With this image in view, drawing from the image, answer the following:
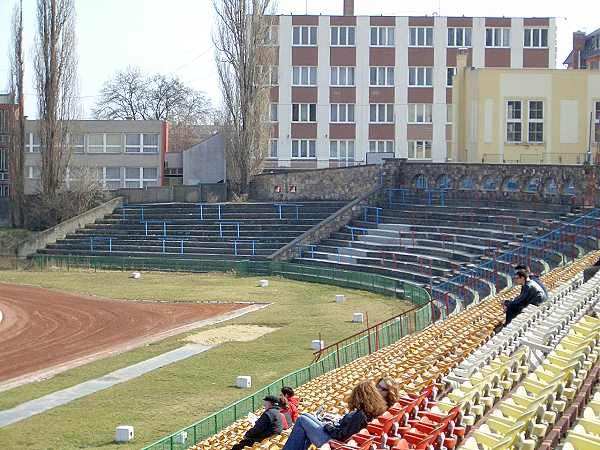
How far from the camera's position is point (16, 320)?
3544cm

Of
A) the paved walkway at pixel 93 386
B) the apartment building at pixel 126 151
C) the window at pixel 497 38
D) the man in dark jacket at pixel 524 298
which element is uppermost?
the window at pixel 497 38

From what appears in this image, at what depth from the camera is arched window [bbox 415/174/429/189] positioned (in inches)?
2056

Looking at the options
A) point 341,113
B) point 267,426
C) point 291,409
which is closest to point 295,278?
point 341,113

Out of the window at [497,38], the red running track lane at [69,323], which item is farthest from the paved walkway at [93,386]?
the window at [497,38]

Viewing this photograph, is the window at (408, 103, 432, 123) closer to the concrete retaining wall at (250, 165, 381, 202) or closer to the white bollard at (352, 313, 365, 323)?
the concrete retaining wall at (250, 165, 381, 202)

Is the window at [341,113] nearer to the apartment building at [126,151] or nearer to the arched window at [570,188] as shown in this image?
the apartment building at [126,151]

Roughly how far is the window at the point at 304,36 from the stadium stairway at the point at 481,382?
165 feet

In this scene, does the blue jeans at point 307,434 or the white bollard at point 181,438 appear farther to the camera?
the white bollard at point 181,438

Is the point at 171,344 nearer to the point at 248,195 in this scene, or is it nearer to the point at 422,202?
the point at 422,202

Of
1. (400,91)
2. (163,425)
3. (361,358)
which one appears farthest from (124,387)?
(400,91)

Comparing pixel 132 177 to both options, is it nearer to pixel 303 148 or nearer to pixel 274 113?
pixel 274 113

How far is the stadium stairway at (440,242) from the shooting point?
3606cm

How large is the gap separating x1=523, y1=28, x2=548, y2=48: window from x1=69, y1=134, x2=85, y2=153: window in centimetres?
3069

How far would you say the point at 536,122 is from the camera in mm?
52312
